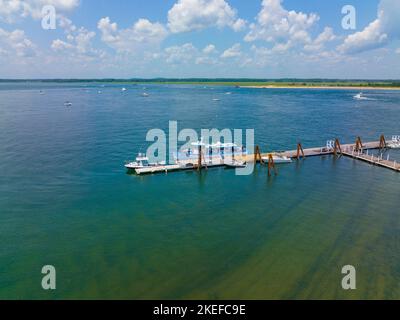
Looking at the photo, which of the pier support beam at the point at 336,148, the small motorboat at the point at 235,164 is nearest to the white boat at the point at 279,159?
the small motorboat at the point at 235,164

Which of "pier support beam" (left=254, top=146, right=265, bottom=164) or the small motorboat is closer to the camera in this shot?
the small motorboat

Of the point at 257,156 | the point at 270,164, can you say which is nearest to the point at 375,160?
the point at 270,164

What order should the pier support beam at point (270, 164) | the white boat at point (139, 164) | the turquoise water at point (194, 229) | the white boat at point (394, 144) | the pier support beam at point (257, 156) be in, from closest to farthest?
the turquoise water at point (194, 229) < the pier support beam at point (270, 164) < the white boat at point (139, 164) < the pier support beam at point (257, 156) < the white boat at point (394, 144)

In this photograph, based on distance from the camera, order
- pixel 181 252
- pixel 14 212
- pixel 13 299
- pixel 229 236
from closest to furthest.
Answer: pixel 13 299 → pixel 181 252 → pixel 229 236 → pixel 14 212

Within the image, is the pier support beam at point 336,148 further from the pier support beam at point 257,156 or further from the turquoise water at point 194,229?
the pier support beam at point 257,156

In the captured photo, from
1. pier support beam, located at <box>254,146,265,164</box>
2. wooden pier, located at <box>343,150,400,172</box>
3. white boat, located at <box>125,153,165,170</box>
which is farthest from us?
pier support beam, located at <box>254,146,265,164</box>

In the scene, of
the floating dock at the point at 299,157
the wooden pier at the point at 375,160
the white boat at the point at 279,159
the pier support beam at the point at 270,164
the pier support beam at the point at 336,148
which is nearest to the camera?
the pier support beam at the point at 270,164

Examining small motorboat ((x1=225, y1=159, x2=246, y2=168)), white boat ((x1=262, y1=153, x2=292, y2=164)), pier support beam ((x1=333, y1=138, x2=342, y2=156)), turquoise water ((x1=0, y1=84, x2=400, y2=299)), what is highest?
pier support beam ((x1=333, y1=138, x2=342, y2=156))

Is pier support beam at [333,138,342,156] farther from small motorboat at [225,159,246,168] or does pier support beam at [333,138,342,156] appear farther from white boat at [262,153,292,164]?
small motorboat at [225,159,246,168]

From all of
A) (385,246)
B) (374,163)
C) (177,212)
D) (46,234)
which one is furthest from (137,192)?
(374,163)

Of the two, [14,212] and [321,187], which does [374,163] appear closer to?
[321,187]

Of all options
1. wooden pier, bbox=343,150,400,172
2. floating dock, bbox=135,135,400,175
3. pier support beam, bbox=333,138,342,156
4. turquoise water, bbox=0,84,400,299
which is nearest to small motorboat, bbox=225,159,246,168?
floating dock, bbox=135,135,400,175
